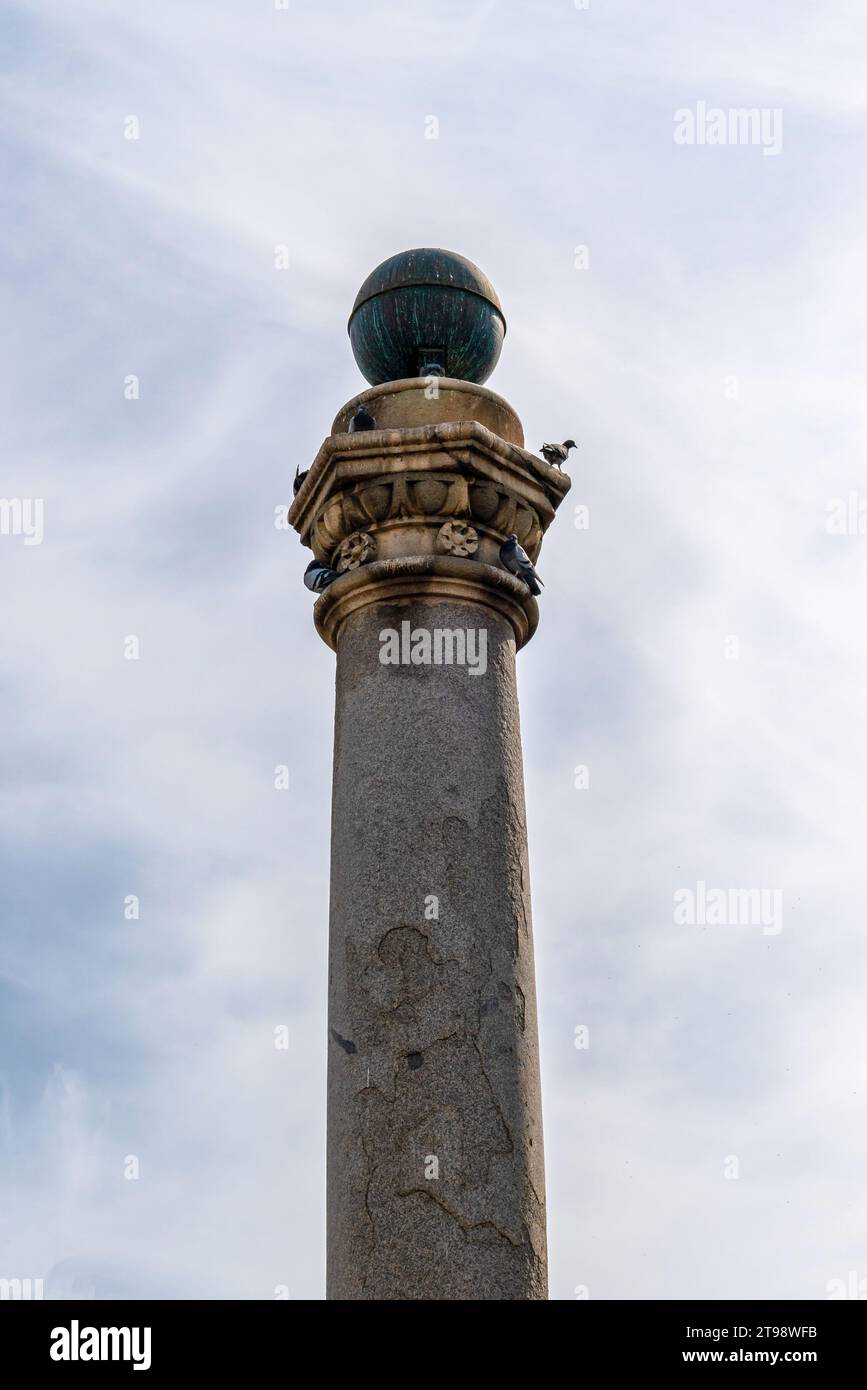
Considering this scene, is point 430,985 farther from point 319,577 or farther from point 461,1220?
point 319,577

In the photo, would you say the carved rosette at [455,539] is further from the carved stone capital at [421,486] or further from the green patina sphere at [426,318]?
the green patina sphere at [426,318]

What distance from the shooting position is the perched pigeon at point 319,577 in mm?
8898

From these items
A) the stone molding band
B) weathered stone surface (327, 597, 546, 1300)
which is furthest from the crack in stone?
the stone molding band

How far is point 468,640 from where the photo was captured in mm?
8547

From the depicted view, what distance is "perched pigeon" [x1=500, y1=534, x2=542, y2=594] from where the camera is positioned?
8781 millimetres

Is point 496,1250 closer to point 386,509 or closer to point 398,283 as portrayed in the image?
point 386,509

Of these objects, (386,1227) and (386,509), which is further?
(386,509)

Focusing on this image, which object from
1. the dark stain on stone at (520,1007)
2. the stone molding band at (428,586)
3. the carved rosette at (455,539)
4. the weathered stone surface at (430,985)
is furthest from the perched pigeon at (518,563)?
the dark stain on stone at (520,1007)

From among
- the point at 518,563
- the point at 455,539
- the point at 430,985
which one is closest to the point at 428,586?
the point at 455,539

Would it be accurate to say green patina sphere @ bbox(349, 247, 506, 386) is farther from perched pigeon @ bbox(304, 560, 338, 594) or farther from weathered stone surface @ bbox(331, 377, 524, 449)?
perched pigeon @ bbox(304, 560, 338, 594)

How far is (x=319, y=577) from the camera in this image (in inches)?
352
